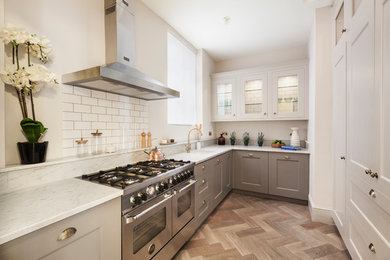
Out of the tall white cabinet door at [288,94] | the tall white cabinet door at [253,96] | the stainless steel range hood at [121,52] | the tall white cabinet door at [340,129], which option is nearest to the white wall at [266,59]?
the tall white cabinet door at [288,94]

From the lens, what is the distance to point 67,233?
87cm

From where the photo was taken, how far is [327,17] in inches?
91.4

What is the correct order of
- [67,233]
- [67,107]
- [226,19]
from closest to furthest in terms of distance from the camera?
[67,233]
[67,107]
[226,19]

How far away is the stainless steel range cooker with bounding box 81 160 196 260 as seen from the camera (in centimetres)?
122

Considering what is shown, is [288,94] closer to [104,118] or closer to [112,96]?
[112,96]

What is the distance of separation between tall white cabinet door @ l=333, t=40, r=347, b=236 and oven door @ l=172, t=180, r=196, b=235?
59.9 inches

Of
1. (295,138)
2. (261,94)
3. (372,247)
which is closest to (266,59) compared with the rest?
(261,94)

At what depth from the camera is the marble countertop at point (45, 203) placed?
2.37 ft

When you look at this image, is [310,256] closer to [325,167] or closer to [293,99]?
[325,167]

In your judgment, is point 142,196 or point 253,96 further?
point 253,96

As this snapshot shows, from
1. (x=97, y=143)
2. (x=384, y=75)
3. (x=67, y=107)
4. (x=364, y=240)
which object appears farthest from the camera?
(x=97, y=143)

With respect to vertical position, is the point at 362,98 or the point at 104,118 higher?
the point at 362,98

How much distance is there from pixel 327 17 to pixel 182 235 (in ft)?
10.6

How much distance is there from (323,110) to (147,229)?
2514 millimetres
